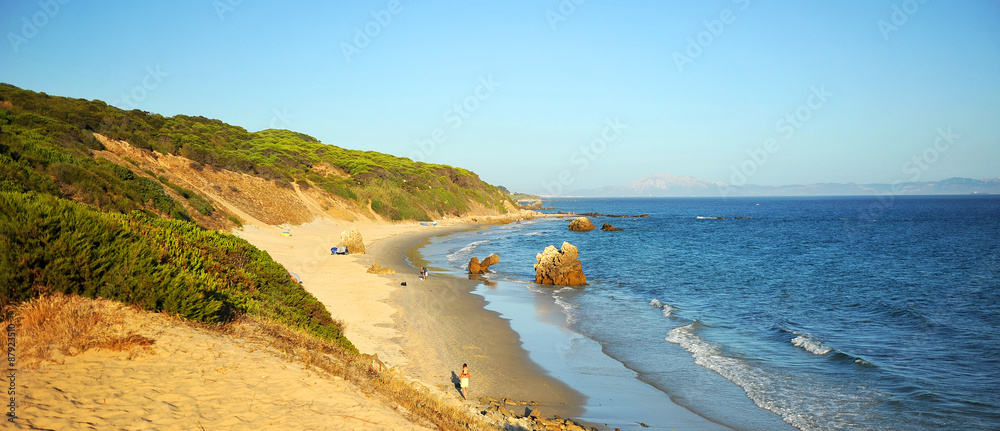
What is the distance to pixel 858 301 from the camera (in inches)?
1011

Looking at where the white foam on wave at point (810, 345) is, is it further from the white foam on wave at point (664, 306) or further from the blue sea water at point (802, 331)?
the white foam on wave at point (664, 306)

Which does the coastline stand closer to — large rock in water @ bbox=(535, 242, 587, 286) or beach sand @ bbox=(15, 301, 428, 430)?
large rock in water @ bbox=(535, 242, 587, 286)

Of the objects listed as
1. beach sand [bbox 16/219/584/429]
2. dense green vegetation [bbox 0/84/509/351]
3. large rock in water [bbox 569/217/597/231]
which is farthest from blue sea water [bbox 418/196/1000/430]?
large rock in water [bbox 569/217/597/231]

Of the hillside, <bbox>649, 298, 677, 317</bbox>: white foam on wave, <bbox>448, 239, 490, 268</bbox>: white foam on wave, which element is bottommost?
<bbox>649, 298, 677, 317</bbox>: white foam on wave

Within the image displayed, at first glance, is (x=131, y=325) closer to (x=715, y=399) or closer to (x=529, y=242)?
(x=715, y=399)

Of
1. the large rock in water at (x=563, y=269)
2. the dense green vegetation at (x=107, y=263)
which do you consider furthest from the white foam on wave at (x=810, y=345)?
the dense green vegetation at (x=107, y=263)

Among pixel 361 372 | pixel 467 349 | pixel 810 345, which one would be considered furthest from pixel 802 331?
pixel 361 372

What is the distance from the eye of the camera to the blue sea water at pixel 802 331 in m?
12.5

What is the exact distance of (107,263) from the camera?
841 centimetres

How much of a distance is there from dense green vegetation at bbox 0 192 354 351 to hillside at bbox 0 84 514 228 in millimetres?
5971

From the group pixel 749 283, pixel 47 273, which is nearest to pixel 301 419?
pixel 47 273

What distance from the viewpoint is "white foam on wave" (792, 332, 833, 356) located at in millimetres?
16736

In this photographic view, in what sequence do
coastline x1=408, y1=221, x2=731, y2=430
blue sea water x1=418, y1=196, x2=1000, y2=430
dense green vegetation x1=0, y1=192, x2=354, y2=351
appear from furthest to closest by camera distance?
blue sea water x1=418, y1=196, x2=1000, y2=430
coastline x1=408, y1=221, x2=731, y2=430
dense green vegetation x1=0, y1=192, x2=354, y2=351

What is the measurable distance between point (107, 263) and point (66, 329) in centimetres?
152
